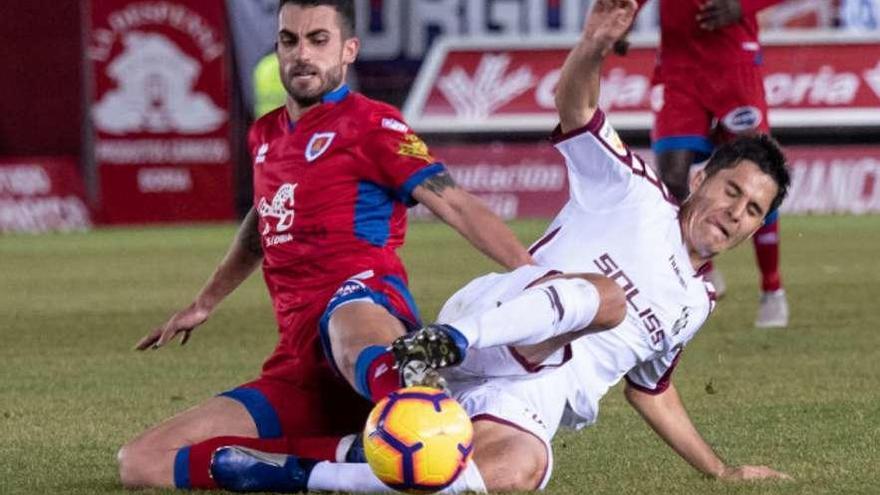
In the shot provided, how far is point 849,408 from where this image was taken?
299 inches

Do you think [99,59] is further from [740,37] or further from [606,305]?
[606,305]

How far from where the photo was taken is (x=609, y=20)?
5.41 metres

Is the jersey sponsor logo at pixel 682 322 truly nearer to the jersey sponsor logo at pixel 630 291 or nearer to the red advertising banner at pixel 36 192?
the jersey sponsor logo at pixel 630 291

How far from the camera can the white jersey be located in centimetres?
567

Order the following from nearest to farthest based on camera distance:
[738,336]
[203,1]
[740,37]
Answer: [738,336], [740,37], [203,1]

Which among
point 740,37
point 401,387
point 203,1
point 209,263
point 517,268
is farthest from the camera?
point 203,1

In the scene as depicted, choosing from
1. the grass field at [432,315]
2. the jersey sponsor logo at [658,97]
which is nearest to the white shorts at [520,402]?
the grass field at [432,315]

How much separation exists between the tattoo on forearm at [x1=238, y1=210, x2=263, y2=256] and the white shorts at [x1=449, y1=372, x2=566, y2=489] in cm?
108

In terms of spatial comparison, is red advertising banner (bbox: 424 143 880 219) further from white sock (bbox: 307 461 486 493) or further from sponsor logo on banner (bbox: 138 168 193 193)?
white sock (bbox: 307 461 486 493)

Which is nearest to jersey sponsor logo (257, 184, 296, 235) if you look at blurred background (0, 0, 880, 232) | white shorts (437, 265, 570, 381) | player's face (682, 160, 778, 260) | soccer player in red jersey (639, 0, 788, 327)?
white shorts (437, 265, 570, 381)

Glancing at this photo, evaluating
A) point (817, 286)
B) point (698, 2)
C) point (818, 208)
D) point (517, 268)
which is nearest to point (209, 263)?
point (817, 286)

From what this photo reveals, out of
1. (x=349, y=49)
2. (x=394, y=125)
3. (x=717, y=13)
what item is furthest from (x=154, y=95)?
(x=394, y=125)

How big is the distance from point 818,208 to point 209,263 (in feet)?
26.9

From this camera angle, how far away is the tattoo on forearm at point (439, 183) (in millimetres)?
5836
